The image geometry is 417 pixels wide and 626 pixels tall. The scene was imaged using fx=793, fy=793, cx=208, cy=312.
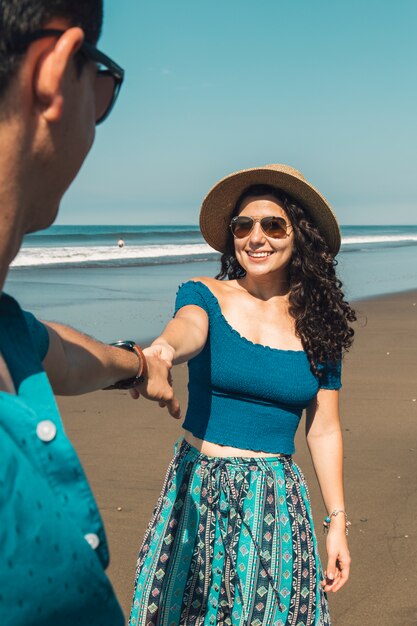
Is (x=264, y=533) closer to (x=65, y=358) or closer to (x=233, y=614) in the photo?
(x=233, y=614)

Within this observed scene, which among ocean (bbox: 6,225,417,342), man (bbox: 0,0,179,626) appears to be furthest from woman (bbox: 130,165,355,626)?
→ ocean (bbox: 6,225,417,342)

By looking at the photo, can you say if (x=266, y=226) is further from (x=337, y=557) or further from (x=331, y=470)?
(x=337, y=557)

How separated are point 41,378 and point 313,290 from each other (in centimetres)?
223

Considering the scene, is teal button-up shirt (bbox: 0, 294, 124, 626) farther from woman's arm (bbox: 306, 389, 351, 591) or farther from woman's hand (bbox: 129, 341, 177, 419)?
woman's arm (bbox: 306, 389, 351, 591)

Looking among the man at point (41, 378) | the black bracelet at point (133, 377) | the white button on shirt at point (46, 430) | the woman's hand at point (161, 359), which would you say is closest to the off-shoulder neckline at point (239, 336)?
the woman's hand at point (161, 359)

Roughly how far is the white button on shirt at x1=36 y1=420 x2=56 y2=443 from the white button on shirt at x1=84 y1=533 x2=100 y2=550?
140 millimetres

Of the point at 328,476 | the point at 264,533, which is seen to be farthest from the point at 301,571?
the point at 328,476

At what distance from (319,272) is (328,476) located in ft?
2.70

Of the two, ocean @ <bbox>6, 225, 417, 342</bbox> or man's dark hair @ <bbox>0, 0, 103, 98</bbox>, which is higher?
man's dark hair @ <bbox>0, 0, 103, 98</bbox>

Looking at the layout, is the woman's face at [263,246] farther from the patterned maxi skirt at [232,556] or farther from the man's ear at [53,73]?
the man's ear at [53,73]

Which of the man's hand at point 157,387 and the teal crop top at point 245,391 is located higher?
the man's hand at point 157,387

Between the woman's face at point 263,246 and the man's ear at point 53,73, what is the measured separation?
2.18m

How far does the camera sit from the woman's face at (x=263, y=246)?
3195 mm

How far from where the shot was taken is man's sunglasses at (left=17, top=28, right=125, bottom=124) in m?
1.09
